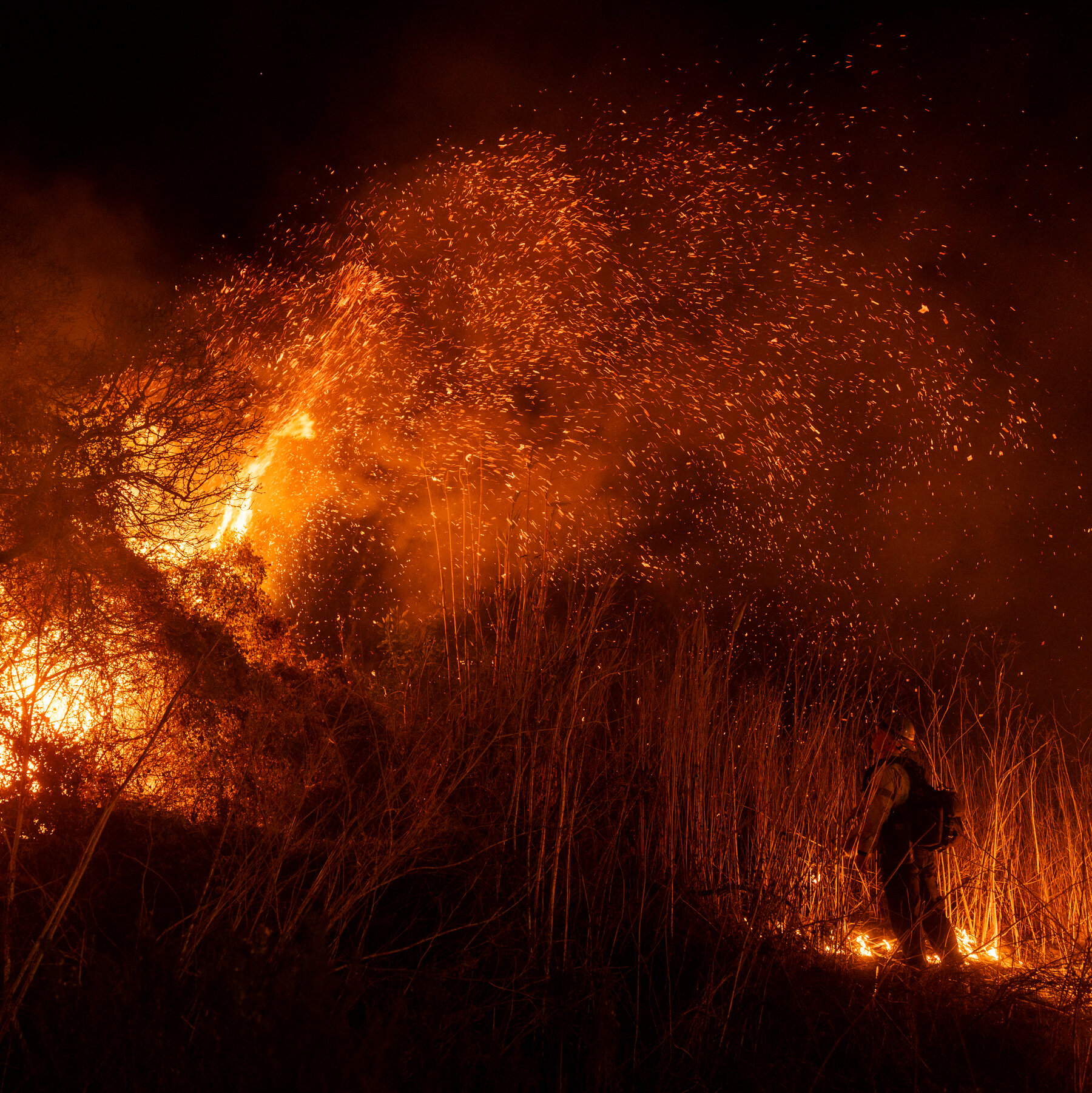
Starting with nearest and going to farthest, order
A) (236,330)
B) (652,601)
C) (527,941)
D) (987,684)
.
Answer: (527,941) < (236,330) < (652,601) < (987,684)

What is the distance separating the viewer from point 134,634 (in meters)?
5.39

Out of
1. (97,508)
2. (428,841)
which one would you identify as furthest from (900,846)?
(97,508)

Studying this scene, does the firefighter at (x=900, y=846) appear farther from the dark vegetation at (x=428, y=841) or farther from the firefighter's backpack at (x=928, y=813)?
the dark vegetation at (x=428, y=841)

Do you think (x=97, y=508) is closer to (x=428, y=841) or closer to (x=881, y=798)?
(x=428, y=841)

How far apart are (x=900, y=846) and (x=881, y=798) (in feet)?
1.10

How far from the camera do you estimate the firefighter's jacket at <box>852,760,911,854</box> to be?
510cm

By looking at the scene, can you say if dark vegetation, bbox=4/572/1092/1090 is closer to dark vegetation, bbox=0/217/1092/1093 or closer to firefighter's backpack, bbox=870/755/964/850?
dark vegetation, bbox=0/217/1092/1093

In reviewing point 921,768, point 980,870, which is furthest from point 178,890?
point 980,870

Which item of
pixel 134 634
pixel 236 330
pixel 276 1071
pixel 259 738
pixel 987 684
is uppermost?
pixel 987 684

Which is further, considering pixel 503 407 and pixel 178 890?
pixel 503 407

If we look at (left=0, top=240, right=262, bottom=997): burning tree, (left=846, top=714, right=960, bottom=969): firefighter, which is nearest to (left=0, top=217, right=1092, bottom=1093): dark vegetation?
(left=0, top=240, right=262, bottom=997): burning tree

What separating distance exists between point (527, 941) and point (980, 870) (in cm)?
314

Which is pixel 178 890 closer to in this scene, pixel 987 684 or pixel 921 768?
pixel 921 768

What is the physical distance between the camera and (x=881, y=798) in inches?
203
